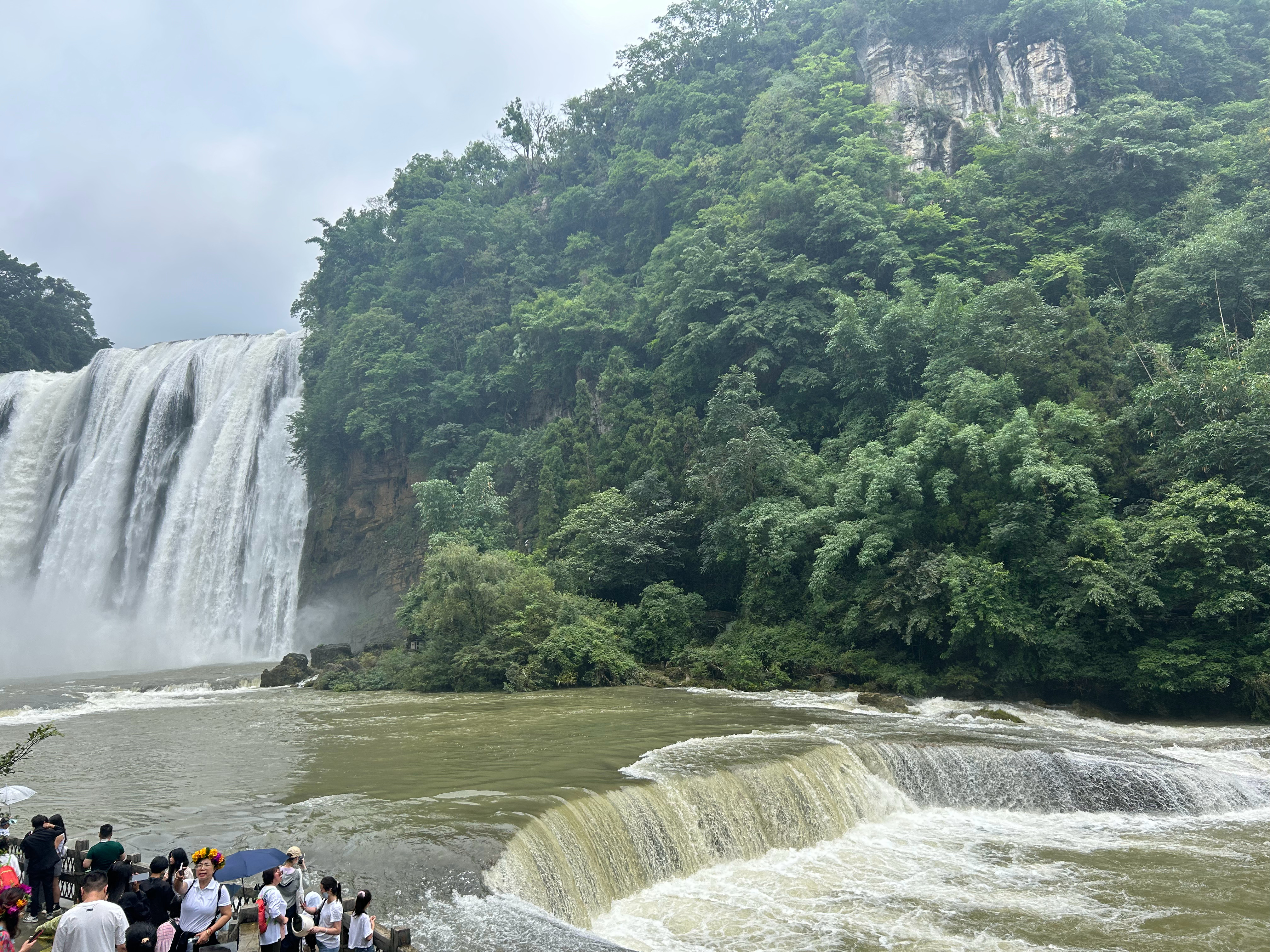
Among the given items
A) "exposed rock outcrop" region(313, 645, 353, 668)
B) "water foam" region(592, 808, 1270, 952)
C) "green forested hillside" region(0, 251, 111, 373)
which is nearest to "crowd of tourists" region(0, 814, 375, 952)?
"water foam" region(592, 808, 1270, 952)

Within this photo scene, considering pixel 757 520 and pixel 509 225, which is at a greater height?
pixel 509 225

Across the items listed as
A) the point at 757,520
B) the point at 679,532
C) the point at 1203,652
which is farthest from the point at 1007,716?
the point at 679,532

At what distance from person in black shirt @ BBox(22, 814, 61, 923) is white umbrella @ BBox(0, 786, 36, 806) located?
701 millimetres

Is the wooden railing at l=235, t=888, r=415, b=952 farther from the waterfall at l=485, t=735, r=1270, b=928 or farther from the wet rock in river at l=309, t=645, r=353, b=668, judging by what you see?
the wet rock in river at l=309, t=645, r=353, b=668

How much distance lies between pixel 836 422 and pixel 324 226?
37.1 metres

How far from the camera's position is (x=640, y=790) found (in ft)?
38.9

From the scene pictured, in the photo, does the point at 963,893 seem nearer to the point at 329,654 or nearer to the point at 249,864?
the point at 249,864

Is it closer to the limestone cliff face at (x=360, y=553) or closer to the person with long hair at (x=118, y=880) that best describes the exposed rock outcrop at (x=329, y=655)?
the limestone cliff face at (x=360, y=553)

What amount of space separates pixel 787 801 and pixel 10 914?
972 centimetres

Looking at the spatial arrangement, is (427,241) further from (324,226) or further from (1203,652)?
(1203,652)

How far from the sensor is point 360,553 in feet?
142

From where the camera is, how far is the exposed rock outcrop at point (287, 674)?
29.2m

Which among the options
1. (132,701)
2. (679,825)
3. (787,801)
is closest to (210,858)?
(679,825)

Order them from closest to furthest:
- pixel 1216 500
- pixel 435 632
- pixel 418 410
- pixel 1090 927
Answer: pixel 1090 927, pixel 1216 500, pixel 435 632, pixel 418 410
